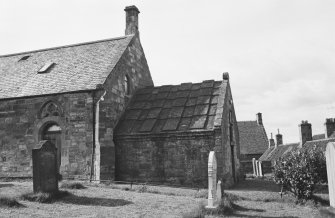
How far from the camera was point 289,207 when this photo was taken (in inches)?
491

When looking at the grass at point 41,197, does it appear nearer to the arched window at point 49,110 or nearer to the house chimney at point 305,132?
the arched window at point 49,110

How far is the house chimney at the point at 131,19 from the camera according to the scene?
23.9 m

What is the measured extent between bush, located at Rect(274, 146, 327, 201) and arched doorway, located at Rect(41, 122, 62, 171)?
1103cm

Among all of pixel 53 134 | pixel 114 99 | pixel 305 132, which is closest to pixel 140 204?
pixel 114 99

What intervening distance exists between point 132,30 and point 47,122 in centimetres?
919

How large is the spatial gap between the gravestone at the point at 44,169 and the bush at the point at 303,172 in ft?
29.1

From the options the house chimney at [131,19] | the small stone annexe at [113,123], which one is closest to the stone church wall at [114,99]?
the small stone annexe at [113,123]

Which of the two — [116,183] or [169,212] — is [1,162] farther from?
[169,212]

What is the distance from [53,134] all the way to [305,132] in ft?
84.0

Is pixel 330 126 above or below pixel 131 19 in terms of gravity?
below

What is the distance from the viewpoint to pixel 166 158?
17.0 meters

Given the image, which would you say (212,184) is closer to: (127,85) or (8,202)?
(8,202)

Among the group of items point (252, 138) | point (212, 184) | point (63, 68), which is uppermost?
point (63, 68)

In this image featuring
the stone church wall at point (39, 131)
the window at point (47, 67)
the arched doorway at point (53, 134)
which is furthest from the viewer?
the window at point (47, 67)
